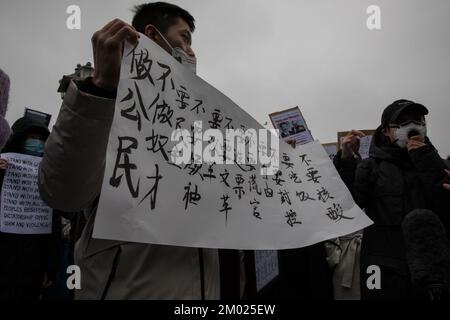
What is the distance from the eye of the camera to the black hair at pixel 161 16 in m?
1.68

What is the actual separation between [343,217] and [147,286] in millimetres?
897

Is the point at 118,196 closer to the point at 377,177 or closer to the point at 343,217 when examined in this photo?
the point at 343,217

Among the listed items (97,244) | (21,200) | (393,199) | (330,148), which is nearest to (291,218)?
(97,244)

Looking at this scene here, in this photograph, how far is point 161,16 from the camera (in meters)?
1.70

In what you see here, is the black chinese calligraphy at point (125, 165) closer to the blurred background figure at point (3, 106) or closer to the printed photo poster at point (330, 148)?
the blurred background figure at point (3, 106)

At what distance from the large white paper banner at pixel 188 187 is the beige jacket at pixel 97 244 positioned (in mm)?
72

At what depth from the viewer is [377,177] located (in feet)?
9.02

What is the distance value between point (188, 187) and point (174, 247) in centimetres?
19

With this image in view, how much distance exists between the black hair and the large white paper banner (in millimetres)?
352

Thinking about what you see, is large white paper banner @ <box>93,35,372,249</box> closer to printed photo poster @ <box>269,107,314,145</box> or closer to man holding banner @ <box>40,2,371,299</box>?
man holding banner @ <box>40,2,371,299</box>

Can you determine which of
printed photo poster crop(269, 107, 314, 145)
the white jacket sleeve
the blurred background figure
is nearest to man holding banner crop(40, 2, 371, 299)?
the white jacket sleeve

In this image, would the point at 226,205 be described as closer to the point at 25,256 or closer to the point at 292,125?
the point at 292,125

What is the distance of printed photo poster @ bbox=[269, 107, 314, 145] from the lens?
7.90ft
